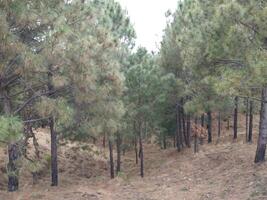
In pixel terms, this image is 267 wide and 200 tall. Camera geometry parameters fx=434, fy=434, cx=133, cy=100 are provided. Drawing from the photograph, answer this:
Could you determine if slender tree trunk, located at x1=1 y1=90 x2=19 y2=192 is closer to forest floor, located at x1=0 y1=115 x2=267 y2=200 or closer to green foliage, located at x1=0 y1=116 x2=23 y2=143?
forest floor, located at x1=0 y1=115 x2=267 y2=200

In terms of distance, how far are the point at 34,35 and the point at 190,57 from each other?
615 centimetres

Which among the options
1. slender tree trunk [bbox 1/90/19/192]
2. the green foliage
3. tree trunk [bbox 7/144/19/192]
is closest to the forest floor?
tree trunk [bbox 7/144/19/192]

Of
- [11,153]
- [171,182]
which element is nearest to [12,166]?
[11,153]

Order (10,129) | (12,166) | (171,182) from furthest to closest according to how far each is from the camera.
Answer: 1. (171,182)
2. (12,166)
3. (10,129)

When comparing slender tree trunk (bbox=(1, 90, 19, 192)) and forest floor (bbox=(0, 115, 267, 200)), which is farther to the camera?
forest floor (bbox=(0, 115, 267, 200))

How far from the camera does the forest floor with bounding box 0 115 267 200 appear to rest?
14492 millimetres

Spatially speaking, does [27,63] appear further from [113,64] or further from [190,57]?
[190,57]

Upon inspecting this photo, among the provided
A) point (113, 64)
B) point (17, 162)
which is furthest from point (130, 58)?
point (17, 162)

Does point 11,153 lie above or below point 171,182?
above

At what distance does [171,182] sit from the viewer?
18.1 m

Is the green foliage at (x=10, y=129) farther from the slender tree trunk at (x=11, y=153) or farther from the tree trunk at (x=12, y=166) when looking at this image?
the slender tree trunk at (x=11, y=153)

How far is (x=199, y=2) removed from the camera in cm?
1891

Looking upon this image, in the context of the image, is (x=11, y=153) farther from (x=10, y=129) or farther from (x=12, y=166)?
(x=10, y=129)

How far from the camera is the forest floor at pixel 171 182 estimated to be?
14492mm
